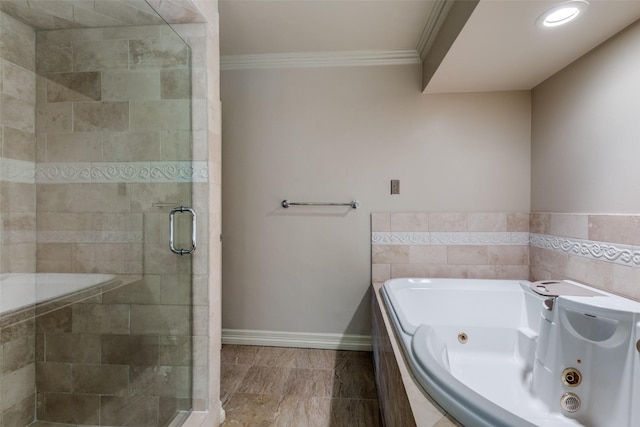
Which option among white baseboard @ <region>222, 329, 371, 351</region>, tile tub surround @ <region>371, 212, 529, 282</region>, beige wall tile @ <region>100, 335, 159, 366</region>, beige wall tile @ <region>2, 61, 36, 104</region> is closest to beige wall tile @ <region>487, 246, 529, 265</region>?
tile tub surround @ <region>371, 212, 529, 282</region>

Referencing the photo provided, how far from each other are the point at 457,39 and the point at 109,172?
184 cm

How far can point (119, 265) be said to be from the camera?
141cm

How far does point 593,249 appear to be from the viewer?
4.78ft

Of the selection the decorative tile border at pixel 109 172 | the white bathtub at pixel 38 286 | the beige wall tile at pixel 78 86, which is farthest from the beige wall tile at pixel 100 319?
the beige wall tile at pixel 78 86

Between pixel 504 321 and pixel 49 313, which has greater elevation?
pixel 49 313

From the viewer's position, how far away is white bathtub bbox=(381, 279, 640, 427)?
854 mm

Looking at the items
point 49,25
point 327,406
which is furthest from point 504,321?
point 49,25

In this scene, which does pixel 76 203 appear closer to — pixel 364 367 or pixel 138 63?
pixel 138 63

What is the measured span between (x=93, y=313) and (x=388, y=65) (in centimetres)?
231

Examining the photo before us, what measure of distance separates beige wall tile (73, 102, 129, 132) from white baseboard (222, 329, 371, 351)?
5.14ft

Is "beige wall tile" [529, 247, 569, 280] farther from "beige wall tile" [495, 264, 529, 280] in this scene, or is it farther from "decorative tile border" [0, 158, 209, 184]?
"decorative tile border" [0, 158, 209, 184]

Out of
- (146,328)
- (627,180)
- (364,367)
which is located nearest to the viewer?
(627,180)

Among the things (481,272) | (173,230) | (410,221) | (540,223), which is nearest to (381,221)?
(410,221)

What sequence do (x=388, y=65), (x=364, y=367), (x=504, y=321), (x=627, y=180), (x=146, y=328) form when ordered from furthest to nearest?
(x=388, y=65)
(x=364, y=367)
(x=504, y=321)
(x=146, y=328)
(x=627, y=180)
